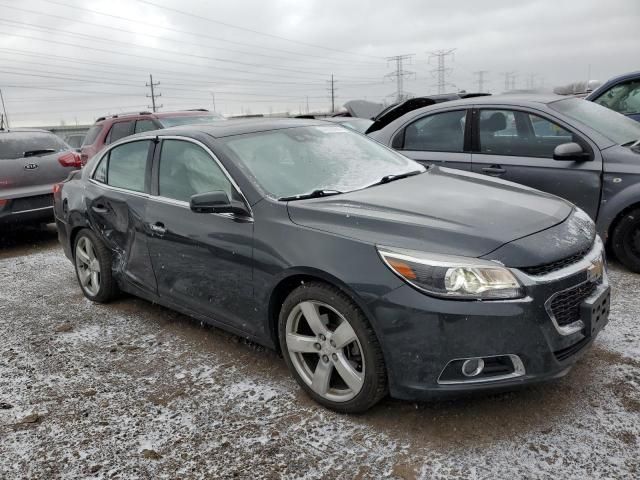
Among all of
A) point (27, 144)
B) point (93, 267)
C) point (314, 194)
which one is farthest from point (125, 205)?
point (27, 144)

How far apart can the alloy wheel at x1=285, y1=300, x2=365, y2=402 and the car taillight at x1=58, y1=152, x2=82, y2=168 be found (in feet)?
19.7

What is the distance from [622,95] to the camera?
706cm

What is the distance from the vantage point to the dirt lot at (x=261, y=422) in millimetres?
2518

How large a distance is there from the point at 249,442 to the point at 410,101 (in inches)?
245

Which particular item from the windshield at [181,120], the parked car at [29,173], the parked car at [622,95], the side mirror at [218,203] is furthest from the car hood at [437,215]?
the windshield at [181,120]

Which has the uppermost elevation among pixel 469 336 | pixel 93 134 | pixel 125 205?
pixel 93 134

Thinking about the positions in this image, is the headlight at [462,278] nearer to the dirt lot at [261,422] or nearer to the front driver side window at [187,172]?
the dirt lot at [261,422]

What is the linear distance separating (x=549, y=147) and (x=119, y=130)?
7.54m

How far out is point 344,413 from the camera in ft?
9.58

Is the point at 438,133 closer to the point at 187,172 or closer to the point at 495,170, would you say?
the point at 495,170

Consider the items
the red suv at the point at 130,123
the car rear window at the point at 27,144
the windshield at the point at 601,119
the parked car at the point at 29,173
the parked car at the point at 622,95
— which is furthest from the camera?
the red suv at the point at 130,123

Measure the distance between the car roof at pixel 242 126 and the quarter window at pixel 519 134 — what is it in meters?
1.94

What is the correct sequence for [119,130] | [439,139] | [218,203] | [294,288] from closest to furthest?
[294,288]
[218,203]
[439,139]
[119,130]

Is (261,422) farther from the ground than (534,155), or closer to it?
closer to it
